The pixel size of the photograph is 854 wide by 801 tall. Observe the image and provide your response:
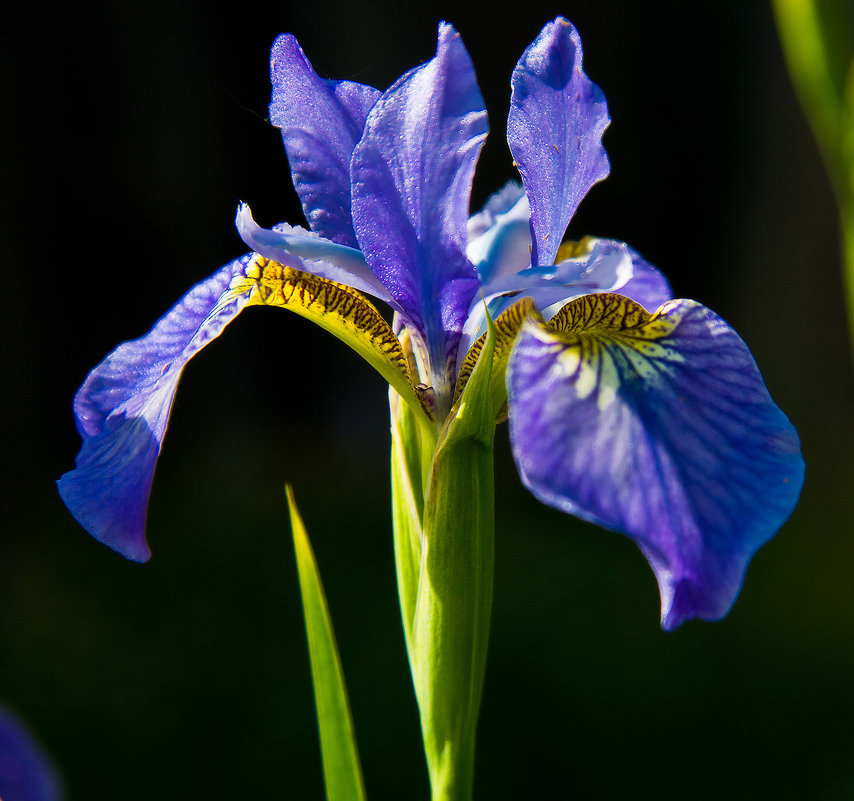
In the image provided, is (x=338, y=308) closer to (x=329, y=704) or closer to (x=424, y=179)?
(x=424, y=179)

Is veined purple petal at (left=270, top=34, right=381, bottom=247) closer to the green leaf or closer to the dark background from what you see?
the green leaf

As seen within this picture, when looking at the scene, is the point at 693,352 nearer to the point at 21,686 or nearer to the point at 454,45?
the point at 454,45

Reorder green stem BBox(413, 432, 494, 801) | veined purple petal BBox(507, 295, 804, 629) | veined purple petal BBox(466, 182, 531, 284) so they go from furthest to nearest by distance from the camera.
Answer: veined purple petal BBox(466, 182, 531, 284) < green stem BBox(413, 432, 494, 801) < veined purple petal BBox(507, 295, 804, 629)

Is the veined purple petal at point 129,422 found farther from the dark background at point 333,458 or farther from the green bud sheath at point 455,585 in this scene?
the dark background at point 333,458

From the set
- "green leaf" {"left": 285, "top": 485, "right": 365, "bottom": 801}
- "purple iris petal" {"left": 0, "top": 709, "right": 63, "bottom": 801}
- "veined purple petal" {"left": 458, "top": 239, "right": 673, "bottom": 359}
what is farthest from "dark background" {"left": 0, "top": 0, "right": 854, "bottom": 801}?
"veined purple petal" {"left": 458, "top": 239, "right": 673, "bottom": 359}

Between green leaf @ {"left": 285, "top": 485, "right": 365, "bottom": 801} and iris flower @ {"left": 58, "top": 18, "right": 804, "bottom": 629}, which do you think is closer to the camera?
iris flower @ {"left": 58, "top": 18, "right": 804, "bottom": 629}

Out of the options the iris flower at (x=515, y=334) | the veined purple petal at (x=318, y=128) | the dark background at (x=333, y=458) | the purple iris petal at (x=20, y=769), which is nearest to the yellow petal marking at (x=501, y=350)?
the iris flower at (x=515, y=334)

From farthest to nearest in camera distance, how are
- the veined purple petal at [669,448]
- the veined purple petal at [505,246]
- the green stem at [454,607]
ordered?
the veined purple petal at [505,246] → the green stem at [454,607] → the veined purple petal at [669,448]
